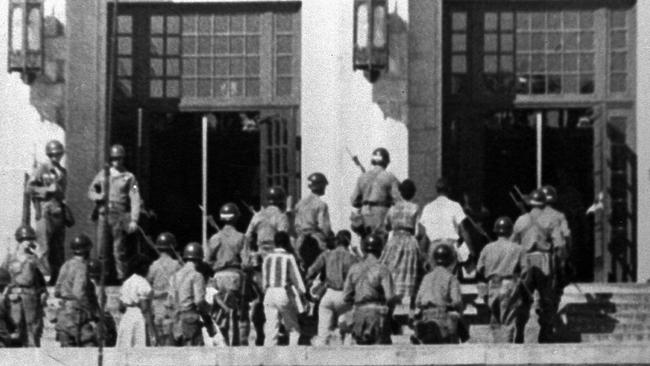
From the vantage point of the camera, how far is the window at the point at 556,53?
125ft

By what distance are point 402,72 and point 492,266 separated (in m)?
7.10

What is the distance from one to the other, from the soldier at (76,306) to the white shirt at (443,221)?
4782mm

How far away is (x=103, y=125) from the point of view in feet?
124

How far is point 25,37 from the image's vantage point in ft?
122

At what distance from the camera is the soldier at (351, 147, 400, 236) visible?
108ft

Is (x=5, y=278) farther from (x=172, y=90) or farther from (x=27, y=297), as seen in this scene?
(x=172, y=90)

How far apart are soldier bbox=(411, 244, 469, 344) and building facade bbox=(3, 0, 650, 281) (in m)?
7.28

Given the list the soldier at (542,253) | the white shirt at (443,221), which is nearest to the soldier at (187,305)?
the white shirt at (443,221)

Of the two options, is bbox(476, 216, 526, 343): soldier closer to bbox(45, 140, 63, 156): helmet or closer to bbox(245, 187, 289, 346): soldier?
bbox(245, 187, 289, 346): soldier

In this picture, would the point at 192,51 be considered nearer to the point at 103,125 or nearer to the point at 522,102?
the point at 103,125

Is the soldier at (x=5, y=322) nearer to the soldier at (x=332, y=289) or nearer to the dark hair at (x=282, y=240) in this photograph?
the dark hair at (x=282, y=240)

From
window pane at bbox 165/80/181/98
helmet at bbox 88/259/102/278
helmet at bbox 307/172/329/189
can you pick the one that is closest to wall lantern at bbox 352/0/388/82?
window pane at bbox 165/80/181/98

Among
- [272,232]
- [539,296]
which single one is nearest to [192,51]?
[272,232]

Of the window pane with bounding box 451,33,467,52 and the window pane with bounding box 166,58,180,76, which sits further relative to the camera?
the window pane with bounding box 166,58,180,76
